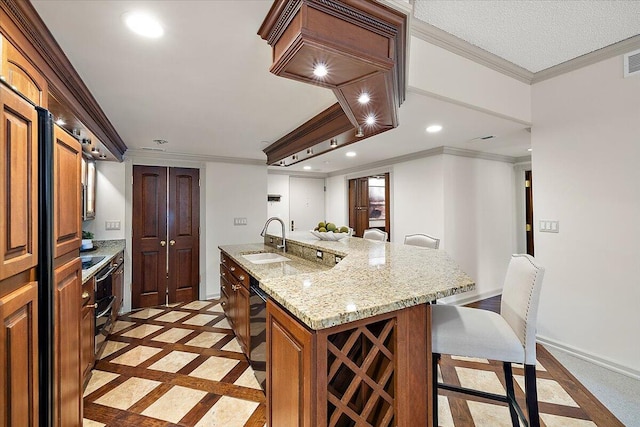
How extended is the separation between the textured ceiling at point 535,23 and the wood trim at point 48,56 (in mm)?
1984

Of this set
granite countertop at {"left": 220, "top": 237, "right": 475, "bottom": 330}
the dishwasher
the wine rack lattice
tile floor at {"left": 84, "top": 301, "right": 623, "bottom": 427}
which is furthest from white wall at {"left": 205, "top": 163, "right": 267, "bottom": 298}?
the wine rack lattice

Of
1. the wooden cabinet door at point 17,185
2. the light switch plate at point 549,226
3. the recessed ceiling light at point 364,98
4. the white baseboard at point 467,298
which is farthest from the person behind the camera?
the white baseboard at point 467,298

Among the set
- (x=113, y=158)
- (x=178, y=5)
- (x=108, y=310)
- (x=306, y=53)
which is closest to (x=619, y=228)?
(x=306, y=53)

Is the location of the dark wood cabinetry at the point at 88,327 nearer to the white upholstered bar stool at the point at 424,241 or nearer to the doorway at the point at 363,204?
the white upholstered bar stool at the point at 424,241

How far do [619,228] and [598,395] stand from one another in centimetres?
129

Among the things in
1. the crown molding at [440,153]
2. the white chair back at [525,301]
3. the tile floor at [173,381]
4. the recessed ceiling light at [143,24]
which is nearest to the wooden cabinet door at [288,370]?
the tile floor at [173,381]

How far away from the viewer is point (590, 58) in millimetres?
2436

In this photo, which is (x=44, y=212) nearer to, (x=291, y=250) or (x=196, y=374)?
(x=196, y=374)

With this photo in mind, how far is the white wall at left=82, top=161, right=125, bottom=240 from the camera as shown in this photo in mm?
3787

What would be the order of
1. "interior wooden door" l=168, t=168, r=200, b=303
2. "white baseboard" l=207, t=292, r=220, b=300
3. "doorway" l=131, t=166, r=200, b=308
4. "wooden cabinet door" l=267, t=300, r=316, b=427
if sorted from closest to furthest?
"wooden cabinet door" l=267, t=300, r=316, b=427
"doorway" l=131, t=166, r=200, b=308
"interior wooden door" l=168, t=168, r=200, b=303
"white baseboard" l=207, t=292, r=220, b=300

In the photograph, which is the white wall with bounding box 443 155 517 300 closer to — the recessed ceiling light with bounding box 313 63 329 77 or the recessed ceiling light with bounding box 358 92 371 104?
the recessed ceiling light with bounding box 358 92 371 104

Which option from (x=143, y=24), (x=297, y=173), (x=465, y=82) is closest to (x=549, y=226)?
(x=465, y=82)

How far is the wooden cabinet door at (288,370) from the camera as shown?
98 cm

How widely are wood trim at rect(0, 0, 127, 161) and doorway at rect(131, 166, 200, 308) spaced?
5.85 ft
